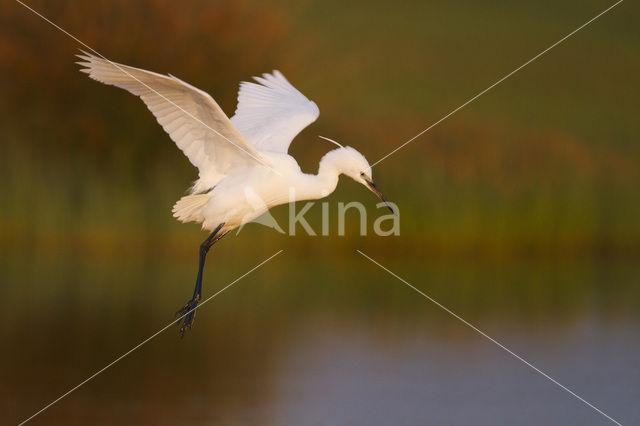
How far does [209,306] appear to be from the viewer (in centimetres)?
1012

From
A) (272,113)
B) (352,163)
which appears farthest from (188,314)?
(272,113)

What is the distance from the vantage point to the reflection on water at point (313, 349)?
21.1 feet

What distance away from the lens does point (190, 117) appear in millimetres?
7332

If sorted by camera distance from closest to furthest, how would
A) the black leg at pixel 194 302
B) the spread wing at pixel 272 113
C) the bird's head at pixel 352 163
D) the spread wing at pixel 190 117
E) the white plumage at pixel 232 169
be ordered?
1. the spread wing at pixel 190 117
2. the white plumage at pixel 232 169
3. the black leg at pixel 194 302
4. the bird's head at pixel 352 163
5. the spread wing at pixel 272 113

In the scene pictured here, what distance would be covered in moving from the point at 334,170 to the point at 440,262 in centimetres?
713

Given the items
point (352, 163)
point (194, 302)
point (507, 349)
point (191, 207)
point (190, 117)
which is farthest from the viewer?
point (507, 349)

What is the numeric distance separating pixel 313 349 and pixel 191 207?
1.67 m

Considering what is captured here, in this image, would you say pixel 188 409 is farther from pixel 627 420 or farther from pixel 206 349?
pixel 627 420

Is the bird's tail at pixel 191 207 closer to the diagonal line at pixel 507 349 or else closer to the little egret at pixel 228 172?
the little egret at pixel 228 172

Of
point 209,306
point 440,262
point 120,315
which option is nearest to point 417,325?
point 209,306

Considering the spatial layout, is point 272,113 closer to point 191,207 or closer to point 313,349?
point 191,207

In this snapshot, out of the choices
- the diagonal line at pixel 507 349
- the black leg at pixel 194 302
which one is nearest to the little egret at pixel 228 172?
the black leg at pixel 194 302

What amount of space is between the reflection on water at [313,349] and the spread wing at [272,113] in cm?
185

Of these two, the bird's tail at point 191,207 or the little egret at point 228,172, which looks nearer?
the little egret at point 228,172
